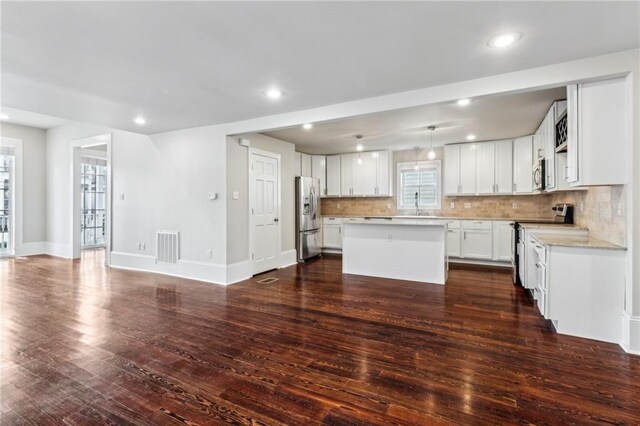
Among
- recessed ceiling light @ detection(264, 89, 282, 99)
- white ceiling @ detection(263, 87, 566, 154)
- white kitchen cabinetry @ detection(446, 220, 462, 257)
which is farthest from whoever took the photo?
white kitchen cabinetry @ detection(446, 220, 462, 257)

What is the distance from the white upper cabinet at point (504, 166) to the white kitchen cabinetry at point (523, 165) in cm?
7

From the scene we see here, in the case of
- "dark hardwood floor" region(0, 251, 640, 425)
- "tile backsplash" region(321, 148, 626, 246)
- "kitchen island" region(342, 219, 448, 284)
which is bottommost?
"dark hardwood floor" region(0, 251, 640, 425)

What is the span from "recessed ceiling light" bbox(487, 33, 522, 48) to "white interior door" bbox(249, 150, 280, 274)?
3901 millimetres

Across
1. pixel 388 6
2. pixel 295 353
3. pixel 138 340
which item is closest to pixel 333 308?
pixel 295 353

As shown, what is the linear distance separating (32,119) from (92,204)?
2.75 m

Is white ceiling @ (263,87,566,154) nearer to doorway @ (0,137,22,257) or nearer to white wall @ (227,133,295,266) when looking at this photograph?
white wall @ (227,133,295,266)

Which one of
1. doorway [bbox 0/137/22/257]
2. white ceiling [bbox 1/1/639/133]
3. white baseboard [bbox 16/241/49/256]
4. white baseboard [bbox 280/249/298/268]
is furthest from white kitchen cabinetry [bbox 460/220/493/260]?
doorway [bbox 0/137/22/257]

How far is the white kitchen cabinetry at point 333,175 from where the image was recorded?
7875mm

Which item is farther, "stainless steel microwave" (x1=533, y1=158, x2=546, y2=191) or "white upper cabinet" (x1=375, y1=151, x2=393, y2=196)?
"white upper cabinet" (x1=375, y1=151, x2=393, y2=196)

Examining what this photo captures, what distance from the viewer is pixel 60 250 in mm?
7352

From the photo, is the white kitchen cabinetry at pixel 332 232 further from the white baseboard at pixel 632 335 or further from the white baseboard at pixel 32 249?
the white baseboard at pixel 32 249

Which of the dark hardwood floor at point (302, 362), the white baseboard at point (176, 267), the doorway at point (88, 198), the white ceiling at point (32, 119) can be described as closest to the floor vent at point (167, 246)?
the white baseboard at point (176, 267)

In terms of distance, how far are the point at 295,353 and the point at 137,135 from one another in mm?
5359

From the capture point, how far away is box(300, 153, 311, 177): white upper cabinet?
754 centimetres
